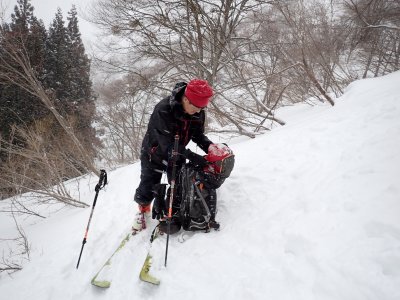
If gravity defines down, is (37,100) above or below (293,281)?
above

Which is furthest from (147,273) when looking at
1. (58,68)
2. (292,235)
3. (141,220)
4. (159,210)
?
(58,68)

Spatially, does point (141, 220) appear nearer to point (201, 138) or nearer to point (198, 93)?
point (201, 138)

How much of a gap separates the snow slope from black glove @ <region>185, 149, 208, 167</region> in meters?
0.69

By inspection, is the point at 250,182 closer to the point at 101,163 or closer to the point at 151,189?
the point at 151,189

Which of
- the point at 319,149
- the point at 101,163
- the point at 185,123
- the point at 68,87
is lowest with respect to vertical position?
the point at 101,163

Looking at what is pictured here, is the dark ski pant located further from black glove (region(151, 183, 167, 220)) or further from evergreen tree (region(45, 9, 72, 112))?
evergreen tree (region(45, 9, 72, 112))

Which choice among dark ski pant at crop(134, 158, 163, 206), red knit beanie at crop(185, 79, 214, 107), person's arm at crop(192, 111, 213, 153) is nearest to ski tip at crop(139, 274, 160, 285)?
dark ski pant at crop(134, 158, 163, 206)

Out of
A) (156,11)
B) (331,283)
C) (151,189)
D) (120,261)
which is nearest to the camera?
(331,283)

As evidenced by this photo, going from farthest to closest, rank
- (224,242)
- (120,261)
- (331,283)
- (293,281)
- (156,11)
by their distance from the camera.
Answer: (156,11) → (120,261) → (224,242) → (293,281) → (331,283)

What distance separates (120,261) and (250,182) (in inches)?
71.9

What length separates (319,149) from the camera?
3.23m

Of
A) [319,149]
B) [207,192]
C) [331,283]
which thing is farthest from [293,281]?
[319,149]

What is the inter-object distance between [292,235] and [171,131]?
5.32 feet

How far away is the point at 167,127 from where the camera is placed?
283 centimetres
